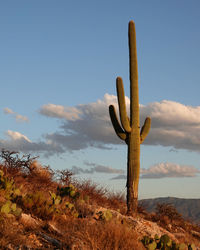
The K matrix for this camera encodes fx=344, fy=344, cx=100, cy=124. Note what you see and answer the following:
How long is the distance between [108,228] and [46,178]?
29.0ft

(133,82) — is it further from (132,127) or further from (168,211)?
(168,211)

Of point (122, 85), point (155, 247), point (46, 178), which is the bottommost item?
point (155, 247)

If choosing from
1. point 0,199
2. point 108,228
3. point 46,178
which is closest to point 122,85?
point 46,178

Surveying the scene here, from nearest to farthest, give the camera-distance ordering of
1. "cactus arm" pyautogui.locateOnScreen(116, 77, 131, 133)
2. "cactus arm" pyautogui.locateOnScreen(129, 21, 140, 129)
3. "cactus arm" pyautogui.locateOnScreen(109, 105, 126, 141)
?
"cactus arm" pyautogui.locateOnScreen(116, 77, 131, 133), "cactus arm" pyautogui.locateOnScreen(109, 105, 126, 141), "cactus arm" pyautogui.locateOnScreen(129, 21, 140, 129)

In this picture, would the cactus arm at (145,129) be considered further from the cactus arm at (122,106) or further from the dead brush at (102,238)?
the dead brush at (102,238)

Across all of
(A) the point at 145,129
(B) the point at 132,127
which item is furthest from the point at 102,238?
(A) the point at 145,129

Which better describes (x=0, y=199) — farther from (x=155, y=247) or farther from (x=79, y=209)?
(x=155, y=247)

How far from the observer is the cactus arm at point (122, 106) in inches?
557

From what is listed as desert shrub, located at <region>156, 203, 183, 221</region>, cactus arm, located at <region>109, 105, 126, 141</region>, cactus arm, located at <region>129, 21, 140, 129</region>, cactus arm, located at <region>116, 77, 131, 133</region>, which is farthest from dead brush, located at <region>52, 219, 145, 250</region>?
desert shrub, located at <region>156, 203, 183, 221</region>

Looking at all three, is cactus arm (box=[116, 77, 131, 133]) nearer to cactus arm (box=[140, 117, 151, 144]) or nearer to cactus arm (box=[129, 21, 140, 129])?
cactus arm (box=[129, 21, 140, 129])

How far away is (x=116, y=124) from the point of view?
1473 centimetres

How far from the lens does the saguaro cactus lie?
45.0ft

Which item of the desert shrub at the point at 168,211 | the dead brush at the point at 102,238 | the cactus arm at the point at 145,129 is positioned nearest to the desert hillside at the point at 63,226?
the dead brush at the point at 102,238

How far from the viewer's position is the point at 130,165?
13.8m
